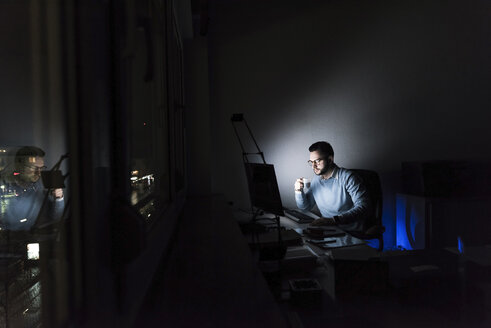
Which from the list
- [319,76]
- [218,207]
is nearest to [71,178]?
[218,207]

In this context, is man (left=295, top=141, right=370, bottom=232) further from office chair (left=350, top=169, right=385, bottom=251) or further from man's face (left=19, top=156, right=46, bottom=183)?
man's face (left=19, top=156, right=46, bottom=183)

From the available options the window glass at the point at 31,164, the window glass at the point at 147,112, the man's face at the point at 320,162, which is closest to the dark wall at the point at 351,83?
the man's face at the point at 320,162

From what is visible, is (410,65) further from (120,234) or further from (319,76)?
(120,234)

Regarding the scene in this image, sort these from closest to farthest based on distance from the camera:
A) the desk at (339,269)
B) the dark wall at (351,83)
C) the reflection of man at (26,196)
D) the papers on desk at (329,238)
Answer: the reflection of man at (26,196)
the desk at (339,269)
the papers on desk at (329,238)
the dark wall at (351,83)

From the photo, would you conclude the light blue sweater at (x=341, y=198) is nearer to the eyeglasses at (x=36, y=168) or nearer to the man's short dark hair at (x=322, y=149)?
the man's short dark hair at (x=322, y=149)

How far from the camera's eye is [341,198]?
282 cm

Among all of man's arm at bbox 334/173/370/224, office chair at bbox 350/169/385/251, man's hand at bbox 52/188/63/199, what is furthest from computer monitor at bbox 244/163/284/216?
man's hand at bbox 52/188/63/199

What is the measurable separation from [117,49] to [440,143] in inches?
161

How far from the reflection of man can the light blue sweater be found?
222cm

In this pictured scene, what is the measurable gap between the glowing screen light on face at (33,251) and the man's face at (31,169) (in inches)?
3.0

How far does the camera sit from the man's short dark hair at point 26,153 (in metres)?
0.33

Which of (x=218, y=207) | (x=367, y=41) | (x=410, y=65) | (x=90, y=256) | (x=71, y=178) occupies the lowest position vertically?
(x=218, y=207)

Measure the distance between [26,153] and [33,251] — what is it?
116 mm

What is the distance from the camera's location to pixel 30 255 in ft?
1.15
